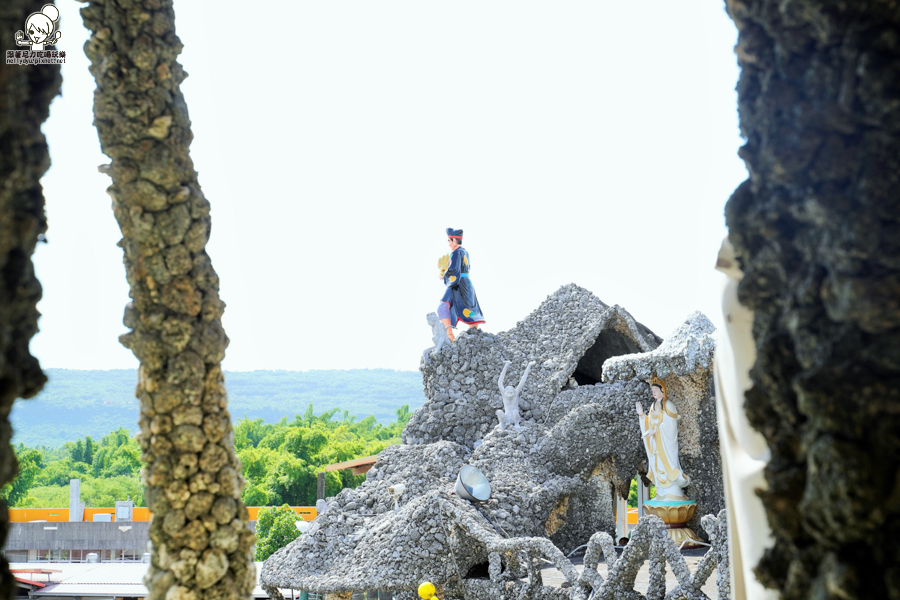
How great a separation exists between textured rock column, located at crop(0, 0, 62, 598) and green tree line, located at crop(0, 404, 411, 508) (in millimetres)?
25760

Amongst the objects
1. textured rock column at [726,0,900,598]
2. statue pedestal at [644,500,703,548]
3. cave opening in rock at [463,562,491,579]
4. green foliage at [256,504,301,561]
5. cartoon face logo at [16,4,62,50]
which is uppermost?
cartoon face logo at [16,4,62,50]

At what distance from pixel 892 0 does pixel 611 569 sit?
6340mm

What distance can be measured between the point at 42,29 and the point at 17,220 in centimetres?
114

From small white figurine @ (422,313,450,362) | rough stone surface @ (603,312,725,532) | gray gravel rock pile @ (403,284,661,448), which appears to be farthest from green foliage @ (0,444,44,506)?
rough stone surface @ (603,312,725,532)

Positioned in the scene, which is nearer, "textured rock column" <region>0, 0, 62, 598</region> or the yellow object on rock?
"textured rock column" <region>0, 0, 62, 598</region>

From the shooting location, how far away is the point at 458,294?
12.4 meters

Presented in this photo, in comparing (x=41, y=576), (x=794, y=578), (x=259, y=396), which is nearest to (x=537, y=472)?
(x=794, y=578)

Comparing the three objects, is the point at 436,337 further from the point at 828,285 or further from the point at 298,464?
the point at 298,464

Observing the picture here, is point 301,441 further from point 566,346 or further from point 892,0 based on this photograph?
point 892,0

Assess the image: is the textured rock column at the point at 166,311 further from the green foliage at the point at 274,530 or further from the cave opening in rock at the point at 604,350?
the green foliage at the point at 274,530

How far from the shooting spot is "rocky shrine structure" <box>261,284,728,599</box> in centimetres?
801

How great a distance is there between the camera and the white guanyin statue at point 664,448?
9281mm

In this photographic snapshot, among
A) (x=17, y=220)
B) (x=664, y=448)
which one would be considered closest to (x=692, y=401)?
(x=664, y=448)

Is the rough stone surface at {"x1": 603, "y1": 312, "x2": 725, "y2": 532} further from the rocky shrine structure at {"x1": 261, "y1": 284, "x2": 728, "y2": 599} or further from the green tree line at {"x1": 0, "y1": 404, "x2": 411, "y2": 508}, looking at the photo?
the green tree line at {"x1": 0, "y1": 404, "x2": 411, "y2": 508}
